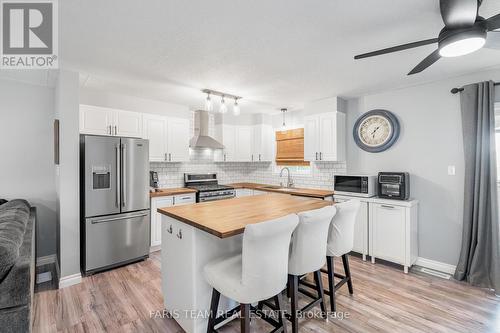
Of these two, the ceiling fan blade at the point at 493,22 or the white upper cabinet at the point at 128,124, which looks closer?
the ceiling fan blade at the point at 493,22

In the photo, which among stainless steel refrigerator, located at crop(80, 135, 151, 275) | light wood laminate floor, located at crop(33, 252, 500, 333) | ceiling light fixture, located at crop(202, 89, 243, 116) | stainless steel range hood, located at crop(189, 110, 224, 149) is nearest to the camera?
light wood laminate floor, located at crop(33, 252, 500, 333)

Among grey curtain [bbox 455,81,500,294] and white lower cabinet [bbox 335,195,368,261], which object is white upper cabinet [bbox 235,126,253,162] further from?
grey curtain [bbox 455,81,500,294]

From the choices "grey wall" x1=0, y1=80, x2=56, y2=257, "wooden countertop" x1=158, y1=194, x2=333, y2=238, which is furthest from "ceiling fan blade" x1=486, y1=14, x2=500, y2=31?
"grey wall" x1=0, y1=80, x2=56, y2=257

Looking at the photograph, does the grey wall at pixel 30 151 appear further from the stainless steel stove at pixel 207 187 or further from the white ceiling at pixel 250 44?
the stainless steel stove at pixel 207 187

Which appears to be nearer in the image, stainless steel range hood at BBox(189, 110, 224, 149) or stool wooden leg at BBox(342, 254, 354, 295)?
stool wooden leg at BBox(342, 254, 354, 295)

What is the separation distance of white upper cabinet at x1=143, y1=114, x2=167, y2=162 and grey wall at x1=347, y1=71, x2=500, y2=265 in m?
3.63

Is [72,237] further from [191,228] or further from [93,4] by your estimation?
[93,4]

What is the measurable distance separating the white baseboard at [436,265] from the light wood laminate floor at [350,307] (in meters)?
0.29

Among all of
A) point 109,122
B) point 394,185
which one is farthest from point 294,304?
point 109,122

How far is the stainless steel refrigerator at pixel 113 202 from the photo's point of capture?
296 centimetres

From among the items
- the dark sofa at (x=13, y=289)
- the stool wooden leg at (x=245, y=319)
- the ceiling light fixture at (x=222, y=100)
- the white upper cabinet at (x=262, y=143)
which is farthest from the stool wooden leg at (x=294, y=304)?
the white upper cabinet at (x=262, y=143)

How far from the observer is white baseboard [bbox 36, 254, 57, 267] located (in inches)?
128

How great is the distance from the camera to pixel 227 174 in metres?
5.49

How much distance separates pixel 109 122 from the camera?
140 inches
